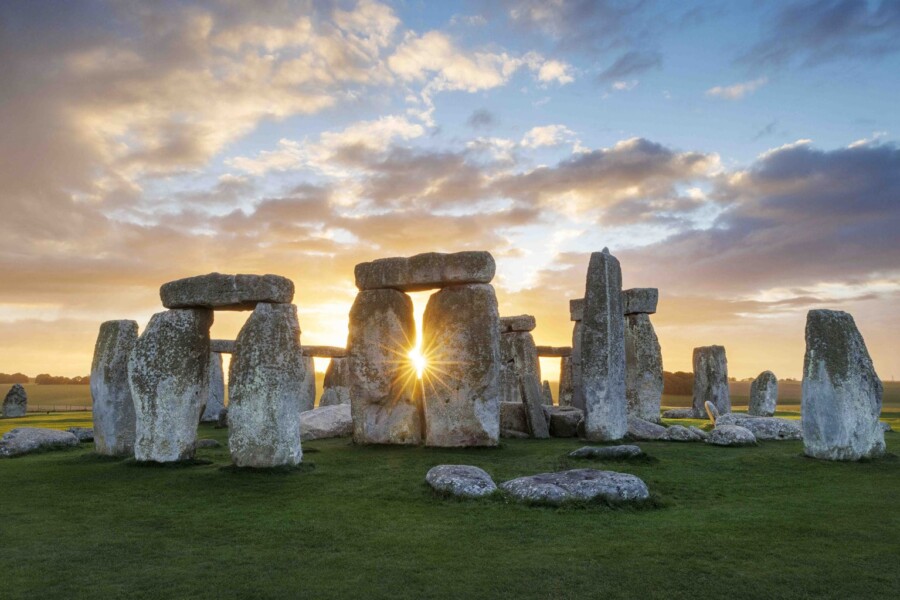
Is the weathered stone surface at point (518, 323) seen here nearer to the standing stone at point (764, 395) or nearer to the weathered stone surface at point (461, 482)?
the standing stone at point (764, 395)

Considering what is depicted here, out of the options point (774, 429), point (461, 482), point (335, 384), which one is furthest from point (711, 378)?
point (461, 482)

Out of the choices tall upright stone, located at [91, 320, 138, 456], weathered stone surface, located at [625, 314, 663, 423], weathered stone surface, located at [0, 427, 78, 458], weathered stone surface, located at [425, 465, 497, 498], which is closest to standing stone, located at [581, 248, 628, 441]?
weathered stone surface, located at [625, 314, 663, 423]

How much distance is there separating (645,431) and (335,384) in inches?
536

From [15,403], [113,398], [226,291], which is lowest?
[15,403]

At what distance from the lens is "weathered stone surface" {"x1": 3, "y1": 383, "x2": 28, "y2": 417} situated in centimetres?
2812

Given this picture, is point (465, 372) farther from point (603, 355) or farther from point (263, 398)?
point (263, 398)

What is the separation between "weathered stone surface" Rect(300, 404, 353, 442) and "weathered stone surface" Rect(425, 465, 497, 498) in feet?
25.8

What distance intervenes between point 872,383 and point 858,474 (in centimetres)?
195

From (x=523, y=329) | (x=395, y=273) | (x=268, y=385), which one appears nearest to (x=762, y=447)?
(x=395, y=273)

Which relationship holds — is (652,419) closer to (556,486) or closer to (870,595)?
(556,486)

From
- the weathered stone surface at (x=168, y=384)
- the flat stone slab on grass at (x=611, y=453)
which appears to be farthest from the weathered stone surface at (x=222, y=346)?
the flat stone slab on grass at (x=611, y=453)

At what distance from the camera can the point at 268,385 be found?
11023mm

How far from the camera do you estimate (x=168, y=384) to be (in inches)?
462

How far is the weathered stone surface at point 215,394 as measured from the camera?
2389cm
